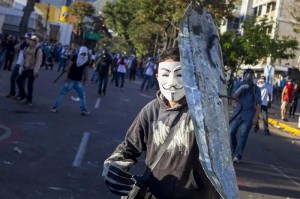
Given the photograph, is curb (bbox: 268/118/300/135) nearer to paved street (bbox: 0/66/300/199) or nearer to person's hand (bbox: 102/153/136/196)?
paved street (bbox: 0/66/300/199)

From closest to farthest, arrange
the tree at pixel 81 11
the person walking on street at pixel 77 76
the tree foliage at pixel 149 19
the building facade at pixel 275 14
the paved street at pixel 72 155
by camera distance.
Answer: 1. the paved street at pixel 72 155
2. the person walking on street at pixel 77 76
3. the tree foliage at pixel 149 19
4. the building facade at pixel 275 14
5. the tree at pixel 81 11

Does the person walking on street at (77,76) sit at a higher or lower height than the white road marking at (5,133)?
higher

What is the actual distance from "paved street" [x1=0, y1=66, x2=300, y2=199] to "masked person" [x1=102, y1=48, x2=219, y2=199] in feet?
10.3

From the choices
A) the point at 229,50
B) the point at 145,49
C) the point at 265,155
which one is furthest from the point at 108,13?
the point at 265,155

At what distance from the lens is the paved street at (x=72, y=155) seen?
6.59 metres

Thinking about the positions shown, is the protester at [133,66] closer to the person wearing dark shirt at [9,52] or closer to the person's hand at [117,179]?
the person wearing dark shirt at [9,52]

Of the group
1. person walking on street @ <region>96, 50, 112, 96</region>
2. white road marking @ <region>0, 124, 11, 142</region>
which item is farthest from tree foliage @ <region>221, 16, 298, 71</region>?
white road marking @ <region>0, 124, 11, 142</region>

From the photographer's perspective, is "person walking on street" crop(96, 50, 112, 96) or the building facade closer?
"person walking on street" crop(96, 50, 112, 96)

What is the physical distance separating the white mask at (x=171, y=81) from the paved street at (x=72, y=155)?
3.27 meters

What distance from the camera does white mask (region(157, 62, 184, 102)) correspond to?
10.4 feet

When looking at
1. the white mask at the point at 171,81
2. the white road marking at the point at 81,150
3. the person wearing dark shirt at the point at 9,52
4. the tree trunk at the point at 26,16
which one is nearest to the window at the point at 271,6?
the tree trunk at the point at 26,16

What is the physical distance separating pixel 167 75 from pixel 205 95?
52cm

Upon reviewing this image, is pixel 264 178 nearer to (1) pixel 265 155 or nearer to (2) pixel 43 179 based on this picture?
(1) pixel 265 155

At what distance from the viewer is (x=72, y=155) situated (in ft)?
27.3
